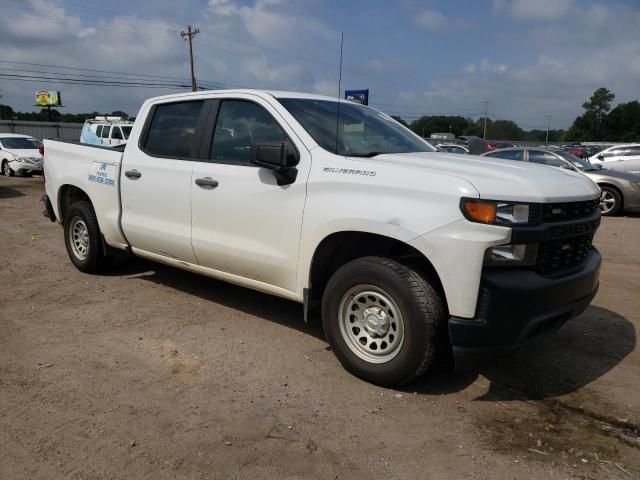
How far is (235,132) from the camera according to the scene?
14.6 ft

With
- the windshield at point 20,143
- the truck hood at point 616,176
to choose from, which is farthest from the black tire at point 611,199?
the windshield at point 20,143

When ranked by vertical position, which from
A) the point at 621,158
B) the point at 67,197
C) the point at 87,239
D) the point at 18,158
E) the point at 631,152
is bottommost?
the point at 18,158

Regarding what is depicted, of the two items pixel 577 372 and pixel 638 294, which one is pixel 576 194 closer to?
pixel 577 372

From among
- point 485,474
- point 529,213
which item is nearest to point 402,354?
point 485,474

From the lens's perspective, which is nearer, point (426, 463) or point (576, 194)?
point (426, 463)

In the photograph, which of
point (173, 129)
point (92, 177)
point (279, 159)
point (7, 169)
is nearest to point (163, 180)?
point (173, 129)

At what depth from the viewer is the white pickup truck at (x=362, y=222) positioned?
10.2ft

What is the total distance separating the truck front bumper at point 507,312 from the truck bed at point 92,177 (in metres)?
3.63

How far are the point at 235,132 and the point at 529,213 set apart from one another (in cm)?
239

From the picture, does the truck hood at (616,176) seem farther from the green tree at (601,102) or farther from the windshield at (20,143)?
the green tree at (601,102)

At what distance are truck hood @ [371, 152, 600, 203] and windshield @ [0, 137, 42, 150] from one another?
21029 millimetres

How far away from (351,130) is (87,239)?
3.36 m

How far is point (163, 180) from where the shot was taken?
480 centimetres

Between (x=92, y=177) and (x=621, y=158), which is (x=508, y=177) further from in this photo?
(x=621, y=158)
